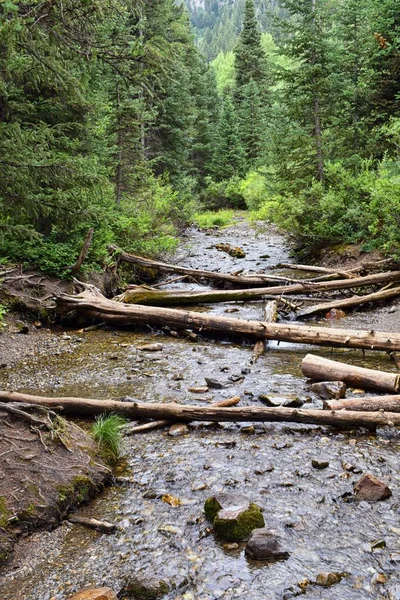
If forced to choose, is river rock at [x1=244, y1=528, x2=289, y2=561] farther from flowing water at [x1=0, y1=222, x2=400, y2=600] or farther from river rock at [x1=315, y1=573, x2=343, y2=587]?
river rock at [x1=315, y1=573, x2=343, y2=587]

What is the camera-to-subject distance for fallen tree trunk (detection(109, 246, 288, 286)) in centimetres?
1479

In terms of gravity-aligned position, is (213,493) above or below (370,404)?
below

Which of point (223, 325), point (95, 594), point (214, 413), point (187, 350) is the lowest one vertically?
point (187, 350)

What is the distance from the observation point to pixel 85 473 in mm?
4668

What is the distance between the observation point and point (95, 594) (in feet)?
10.8

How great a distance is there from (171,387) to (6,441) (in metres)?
3.48

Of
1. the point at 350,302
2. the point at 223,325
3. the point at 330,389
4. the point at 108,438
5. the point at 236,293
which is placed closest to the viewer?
the point at 108,438

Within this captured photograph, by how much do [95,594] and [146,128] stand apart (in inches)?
844

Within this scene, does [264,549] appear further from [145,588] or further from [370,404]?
[370,404]

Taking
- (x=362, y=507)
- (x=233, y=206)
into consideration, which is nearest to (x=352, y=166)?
(x=362, y=507)

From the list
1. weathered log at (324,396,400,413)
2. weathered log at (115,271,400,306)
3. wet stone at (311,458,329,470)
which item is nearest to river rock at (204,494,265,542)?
wet stone at (311,458,329,470)

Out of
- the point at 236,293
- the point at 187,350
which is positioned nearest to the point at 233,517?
the point at 187,350

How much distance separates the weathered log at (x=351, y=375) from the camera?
6867 millimetres

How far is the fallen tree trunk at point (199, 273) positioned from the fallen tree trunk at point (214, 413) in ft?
29.2
